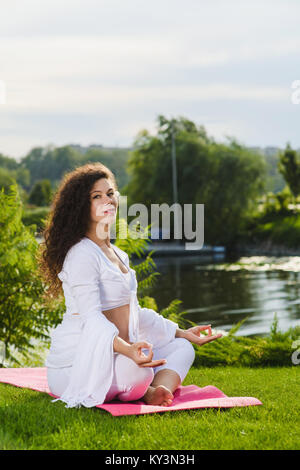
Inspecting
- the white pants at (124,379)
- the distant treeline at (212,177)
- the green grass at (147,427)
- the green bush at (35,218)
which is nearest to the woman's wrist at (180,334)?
the white pants at (124,379)

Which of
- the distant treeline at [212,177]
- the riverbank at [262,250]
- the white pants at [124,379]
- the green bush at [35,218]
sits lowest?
the riverbank at [262,250]

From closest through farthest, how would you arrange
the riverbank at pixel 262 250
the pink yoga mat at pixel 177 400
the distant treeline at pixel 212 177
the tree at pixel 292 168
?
the pink yoga mat at pixel 177 400
the riverbank at pixel 262 250
the tree at pixel 292 168
the distant treeline at pixel 212 177

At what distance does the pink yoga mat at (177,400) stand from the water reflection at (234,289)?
9573 mm

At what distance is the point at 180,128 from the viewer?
156 feet

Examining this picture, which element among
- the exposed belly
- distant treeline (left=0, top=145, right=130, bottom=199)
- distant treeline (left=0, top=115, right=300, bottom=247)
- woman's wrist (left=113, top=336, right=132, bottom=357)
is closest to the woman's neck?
the exposed belly

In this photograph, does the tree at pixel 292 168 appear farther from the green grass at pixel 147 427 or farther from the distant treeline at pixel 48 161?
the distant treeline at pixel 48 161

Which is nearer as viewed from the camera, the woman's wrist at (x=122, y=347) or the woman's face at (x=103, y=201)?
the woman's wrist at (x=122, y=347)

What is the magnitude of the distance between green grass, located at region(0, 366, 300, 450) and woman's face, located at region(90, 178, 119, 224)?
47.8 inches

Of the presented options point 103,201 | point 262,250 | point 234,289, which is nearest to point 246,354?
point 103,201

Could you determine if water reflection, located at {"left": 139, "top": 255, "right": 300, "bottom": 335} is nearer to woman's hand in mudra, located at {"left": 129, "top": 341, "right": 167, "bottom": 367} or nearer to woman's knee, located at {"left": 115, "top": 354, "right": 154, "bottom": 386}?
woman's knee, located at {"left": 115, "top": 354, "right": 154, "bottom": 386}

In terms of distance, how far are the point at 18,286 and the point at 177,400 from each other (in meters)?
3.85

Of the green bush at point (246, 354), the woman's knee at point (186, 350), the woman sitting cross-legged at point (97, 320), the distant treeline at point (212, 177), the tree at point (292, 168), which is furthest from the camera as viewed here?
the distant treeline at point (212, 177)

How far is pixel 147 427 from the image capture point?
3480 millimetres

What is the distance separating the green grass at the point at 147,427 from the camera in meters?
3.22
